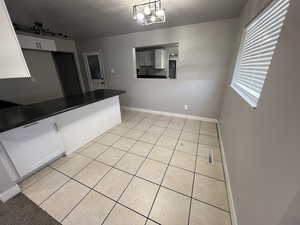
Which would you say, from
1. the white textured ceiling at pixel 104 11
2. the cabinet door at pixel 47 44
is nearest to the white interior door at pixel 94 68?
the cabinet door at pixel 47 44

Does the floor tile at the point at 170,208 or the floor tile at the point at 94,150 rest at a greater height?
the floor tile at the point at 94,150

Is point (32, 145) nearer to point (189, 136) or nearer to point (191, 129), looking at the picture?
point (189, 136)

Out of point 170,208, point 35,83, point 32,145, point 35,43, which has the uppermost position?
point 35,43

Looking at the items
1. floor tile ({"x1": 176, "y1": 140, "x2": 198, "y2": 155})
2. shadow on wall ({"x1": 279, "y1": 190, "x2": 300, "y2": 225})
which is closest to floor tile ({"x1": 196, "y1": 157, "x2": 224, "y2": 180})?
floor tile ({"x1": 176, "y1": 140, "x2": 198, "y2": 155})

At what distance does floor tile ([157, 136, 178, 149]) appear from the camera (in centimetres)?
225

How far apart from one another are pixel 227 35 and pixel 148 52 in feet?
9.00

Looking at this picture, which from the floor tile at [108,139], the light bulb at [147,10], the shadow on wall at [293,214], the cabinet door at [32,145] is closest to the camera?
the shadow on wall at [293,214]

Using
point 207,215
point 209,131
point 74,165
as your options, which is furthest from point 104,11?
point 207,215

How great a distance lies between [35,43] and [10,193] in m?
3.48

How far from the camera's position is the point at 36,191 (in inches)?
56.6

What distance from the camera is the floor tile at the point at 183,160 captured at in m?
1.77

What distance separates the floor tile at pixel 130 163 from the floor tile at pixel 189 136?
1.04 metres

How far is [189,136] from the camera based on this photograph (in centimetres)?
253

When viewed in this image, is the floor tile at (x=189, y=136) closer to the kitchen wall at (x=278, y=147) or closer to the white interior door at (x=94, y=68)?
the kitchen wall at (x=278, y=147)
